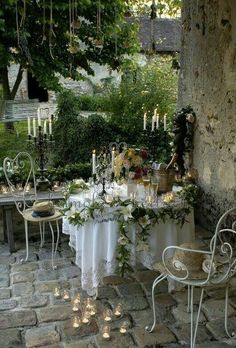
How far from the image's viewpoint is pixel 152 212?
11.8 ft

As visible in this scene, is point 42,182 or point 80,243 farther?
point 42,182

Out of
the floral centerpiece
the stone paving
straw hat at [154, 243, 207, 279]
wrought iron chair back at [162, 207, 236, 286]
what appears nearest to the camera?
wrought iron chair back at [162, 207, 236, 286]

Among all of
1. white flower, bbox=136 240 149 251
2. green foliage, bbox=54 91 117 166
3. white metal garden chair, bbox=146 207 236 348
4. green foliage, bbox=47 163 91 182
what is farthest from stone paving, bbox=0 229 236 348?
green foliage, bbox=54 91 117 166

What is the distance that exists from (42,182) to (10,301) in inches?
68.6

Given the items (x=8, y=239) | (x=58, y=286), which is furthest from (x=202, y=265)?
(x=8, y=239)

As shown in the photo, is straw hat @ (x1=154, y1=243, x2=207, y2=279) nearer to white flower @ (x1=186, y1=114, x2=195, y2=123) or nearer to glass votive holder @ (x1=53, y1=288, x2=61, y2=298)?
glass votive holder @ (x1=53, y1=288, x2=61, y2=298)

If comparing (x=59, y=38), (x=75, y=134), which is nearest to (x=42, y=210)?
(x=75, y=134)

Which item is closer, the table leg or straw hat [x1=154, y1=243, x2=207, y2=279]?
straw hat [x1=154, y1=243, x2=207, y2=279]

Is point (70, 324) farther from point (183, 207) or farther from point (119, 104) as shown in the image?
point (119, 104)

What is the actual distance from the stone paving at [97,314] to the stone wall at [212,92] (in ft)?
4.11

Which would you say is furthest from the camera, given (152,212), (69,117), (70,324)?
(69,117)

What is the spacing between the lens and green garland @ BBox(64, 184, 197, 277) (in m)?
3.51

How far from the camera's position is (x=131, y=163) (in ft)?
12.6

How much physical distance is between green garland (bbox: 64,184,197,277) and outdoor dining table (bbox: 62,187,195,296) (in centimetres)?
4
